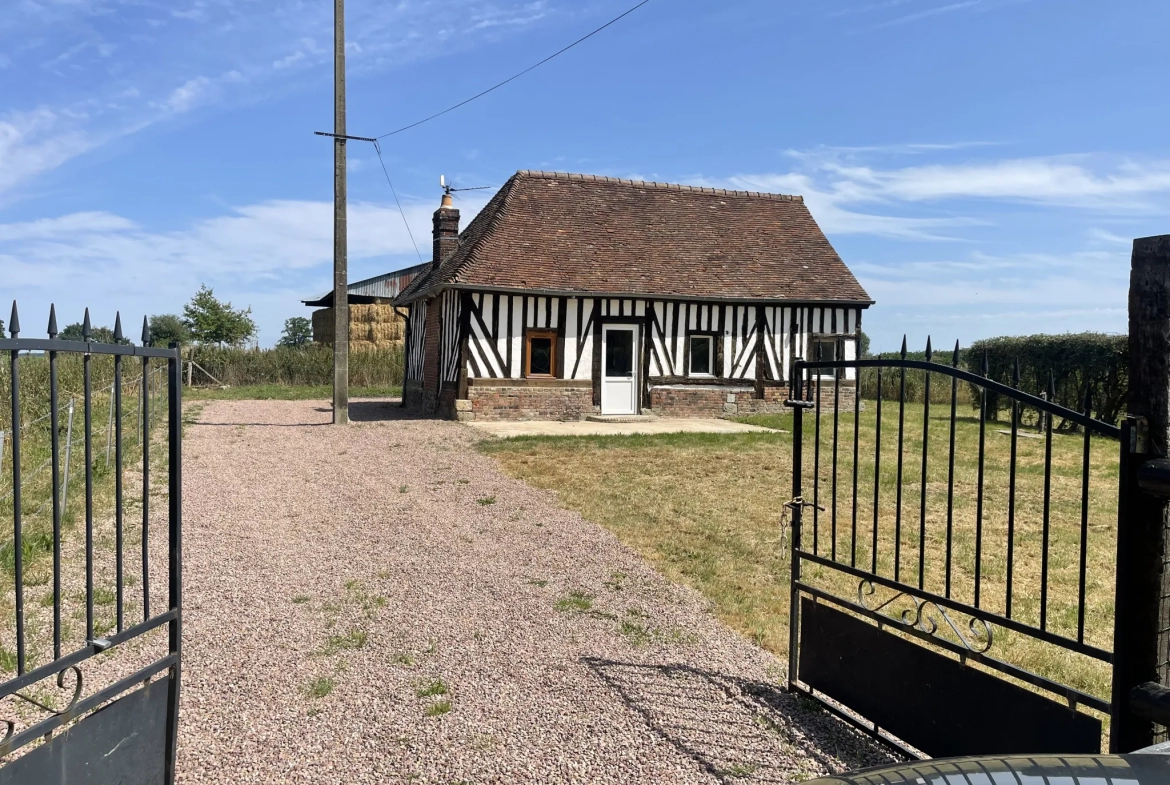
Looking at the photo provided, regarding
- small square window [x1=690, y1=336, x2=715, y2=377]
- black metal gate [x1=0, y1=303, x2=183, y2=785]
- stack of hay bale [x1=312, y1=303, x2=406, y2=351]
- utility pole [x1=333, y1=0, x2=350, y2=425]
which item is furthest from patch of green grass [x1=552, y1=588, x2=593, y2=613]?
stack of hay bale [x1=312, y1=303, x2=406, y2=351]

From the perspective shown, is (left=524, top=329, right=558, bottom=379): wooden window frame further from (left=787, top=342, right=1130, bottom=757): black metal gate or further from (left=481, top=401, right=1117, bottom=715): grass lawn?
(left=787, top=342, right=1130, bottom=757): black metal gate

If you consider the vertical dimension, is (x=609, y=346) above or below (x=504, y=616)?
above

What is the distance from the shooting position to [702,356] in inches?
754

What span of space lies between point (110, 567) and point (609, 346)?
42.3 feet

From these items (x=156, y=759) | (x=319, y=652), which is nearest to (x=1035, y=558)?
(x=319, y=652)

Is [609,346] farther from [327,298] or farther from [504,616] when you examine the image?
[327,298]

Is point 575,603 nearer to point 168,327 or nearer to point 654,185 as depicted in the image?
point 654,185

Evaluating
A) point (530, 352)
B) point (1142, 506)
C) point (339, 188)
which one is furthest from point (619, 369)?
point (1142, 506)

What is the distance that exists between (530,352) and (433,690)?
13697 millimetres

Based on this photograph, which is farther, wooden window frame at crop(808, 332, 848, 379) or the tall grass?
wooden window frame at crop(808, 332, 848, 379)

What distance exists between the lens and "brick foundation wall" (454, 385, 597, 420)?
55.1 ft

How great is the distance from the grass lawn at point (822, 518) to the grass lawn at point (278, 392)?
14.4 metres

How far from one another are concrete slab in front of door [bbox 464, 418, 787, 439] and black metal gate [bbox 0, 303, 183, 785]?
6.86 metres

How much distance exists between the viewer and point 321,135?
50.6 ft
